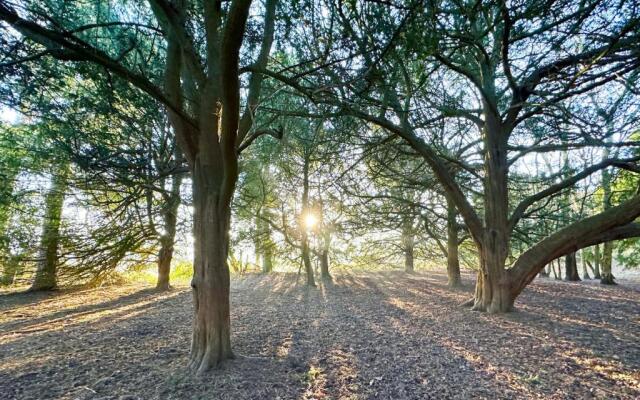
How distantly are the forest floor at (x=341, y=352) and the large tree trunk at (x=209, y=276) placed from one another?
0.24 m

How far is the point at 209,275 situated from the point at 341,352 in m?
1.79

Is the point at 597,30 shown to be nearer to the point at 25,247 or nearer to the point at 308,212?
the point at 308,212

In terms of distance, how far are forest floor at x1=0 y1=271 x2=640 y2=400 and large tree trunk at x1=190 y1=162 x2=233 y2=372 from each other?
24cm

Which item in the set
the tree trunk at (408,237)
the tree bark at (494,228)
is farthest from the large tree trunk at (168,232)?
the tree bark at (494,228)

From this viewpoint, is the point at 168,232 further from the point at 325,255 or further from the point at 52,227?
the point at 325,255

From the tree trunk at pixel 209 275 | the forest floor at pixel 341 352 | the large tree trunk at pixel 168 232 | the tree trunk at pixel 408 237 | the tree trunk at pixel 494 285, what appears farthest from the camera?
the tree trunk at pixel 408 237

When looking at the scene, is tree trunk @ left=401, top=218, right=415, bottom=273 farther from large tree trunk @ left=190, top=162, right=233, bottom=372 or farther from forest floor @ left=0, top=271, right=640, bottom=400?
large tree trunk @ left=190, top=162, right=233, bottom=372

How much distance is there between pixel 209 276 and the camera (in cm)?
327

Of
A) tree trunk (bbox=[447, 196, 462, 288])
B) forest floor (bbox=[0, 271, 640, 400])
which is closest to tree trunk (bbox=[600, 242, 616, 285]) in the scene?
forest floor (bbox=[0, 271, 640, 400])

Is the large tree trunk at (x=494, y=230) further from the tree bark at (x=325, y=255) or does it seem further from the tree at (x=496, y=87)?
the tree bark at (x=325, y=255)

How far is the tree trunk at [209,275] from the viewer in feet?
10.7

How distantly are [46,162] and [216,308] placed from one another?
5.39m

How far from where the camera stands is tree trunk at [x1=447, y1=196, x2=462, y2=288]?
28.2 ft

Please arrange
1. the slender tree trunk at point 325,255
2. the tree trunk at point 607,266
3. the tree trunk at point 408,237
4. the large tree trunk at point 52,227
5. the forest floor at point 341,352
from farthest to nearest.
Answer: the tree trunk at point 607,266, the slender tree trunk at point 325,255, the tree trunk at point 408,237, the large tree trunk at point 52,227, the forest floor at point 341,352
